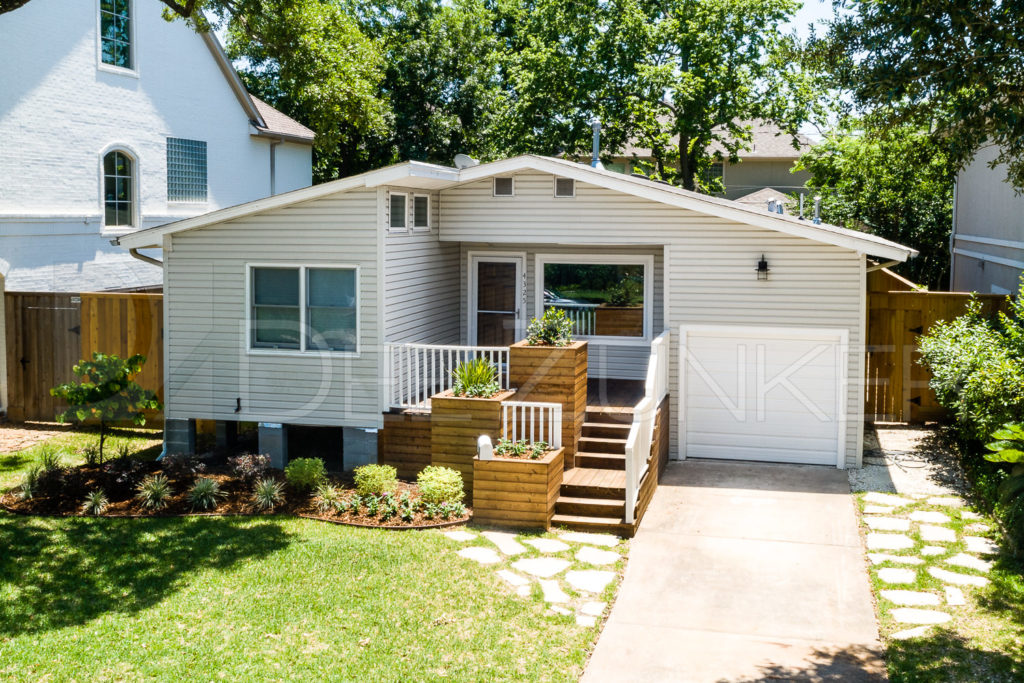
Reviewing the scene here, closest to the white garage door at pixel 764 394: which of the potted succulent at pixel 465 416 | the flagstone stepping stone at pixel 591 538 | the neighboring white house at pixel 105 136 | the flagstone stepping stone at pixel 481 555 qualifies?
the potted succulent at pixel 465 416

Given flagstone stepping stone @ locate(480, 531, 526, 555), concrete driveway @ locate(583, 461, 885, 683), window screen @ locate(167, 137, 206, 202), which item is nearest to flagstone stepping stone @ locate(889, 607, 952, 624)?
concrete driveway @ locate(583, 461, 885, 683)

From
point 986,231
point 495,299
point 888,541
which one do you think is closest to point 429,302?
point 495,299

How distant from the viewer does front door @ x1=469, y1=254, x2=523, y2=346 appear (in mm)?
16016

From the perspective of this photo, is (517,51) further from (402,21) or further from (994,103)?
(994,103)

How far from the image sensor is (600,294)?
51.6 ft

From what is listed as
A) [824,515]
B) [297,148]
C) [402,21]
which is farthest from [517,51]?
[824,515]

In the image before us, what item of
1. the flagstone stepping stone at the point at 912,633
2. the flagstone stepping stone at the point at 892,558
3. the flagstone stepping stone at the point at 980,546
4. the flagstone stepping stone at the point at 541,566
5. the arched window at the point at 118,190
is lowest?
the flagstone stepping stone at the point at 912,633

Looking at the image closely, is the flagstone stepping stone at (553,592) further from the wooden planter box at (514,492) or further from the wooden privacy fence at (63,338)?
the wooden privacy fence at (63,338)

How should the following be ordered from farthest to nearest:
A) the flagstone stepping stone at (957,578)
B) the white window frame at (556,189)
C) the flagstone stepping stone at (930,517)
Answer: the white window frame at (556,189) < the flagstone stepping stone at (930,517) < the flagstone stepping stone at (957,578)

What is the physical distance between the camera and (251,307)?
13859 millimetres

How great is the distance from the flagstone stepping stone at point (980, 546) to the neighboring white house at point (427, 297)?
328 centimetres

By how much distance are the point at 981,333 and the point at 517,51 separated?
24.8 metres

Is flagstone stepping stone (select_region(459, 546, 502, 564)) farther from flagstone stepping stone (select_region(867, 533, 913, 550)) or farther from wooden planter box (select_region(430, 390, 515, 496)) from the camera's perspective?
flagstone stepping stone (select_region(867, 533, 913, 550))

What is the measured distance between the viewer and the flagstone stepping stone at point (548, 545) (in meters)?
10.4
